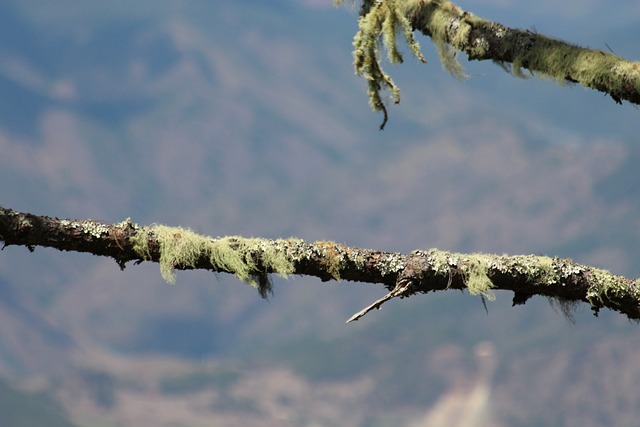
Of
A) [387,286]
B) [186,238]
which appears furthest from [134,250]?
[387,286]

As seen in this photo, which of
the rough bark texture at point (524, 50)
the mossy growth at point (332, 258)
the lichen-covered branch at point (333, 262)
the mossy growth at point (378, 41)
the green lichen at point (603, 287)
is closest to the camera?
the lichen-covered branch at point (333, 262)

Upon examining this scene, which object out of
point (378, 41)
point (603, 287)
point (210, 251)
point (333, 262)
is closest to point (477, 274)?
point (603, 287)

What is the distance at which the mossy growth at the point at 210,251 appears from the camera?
22.9 ft

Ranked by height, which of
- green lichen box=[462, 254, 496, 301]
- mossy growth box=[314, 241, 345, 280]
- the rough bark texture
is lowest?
green lichen box=[462, 254, 496, 301]

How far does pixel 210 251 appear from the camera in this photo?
7043 mm

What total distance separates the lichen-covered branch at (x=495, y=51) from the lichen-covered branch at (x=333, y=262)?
6.42 feet

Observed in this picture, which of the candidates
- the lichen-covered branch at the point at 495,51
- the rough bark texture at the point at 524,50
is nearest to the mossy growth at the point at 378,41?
the lichen-covered branch at the point at 495,51

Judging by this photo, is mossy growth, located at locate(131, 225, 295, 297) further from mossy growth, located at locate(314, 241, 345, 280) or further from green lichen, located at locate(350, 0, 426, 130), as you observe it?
green lichen, located at locate(350, 0, 426, 130)

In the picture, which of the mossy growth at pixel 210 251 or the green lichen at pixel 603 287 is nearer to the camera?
the mossy growth at pixel 210 251

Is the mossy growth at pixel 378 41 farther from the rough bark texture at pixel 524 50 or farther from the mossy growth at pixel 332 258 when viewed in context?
the mossy growth at pixel 332 258

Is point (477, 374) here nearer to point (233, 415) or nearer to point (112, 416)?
point (233, 415)

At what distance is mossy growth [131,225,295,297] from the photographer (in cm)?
697

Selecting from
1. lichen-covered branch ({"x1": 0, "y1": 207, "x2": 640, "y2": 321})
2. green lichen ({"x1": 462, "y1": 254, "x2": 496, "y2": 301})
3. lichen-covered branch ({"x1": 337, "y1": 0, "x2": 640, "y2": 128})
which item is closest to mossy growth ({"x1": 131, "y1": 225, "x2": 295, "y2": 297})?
lichen-covered branch ({"x1": 0, "y1": 207, "x2": 640, "y2": 321})

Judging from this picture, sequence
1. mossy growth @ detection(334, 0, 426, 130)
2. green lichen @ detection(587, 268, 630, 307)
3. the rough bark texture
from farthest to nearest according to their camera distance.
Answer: mossy growth @ detection(334, 0, 426, 130) → the rough bark texture → green lichen @ detection(587, 268, 630, 307)
